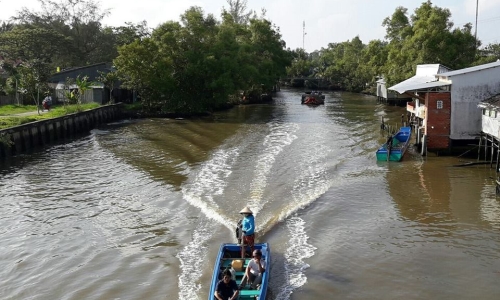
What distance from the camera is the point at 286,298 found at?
13828 millimetres

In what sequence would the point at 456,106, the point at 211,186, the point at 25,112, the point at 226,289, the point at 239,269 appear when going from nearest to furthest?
the point at 226,289, the point at 239,269, the point at 211,186, the point at 456,106, the point at 25,112

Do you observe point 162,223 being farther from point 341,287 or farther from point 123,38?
point 123,38

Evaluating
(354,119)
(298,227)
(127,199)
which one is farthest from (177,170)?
(354,119)

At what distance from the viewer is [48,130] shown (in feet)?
128

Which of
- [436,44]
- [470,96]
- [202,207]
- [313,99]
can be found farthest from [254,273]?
[313,99]

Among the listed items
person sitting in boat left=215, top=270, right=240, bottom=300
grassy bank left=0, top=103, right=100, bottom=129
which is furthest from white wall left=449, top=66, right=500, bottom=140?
grassy bank left=0, top=103, right=100, bottom=129

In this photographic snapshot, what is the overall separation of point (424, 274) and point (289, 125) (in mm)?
34590

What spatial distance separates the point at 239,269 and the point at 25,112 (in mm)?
35963

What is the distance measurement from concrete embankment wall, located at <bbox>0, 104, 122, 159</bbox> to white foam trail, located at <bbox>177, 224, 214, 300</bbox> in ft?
64.0

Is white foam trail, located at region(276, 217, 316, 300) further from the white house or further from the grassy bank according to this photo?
the grassy bank

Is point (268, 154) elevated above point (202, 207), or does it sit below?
above

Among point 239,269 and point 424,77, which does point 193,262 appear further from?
point 424,77

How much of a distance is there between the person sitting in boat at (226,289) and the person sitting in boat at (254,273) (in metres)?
0.82

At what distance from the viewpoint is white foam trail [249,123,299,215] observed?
2361 cm
